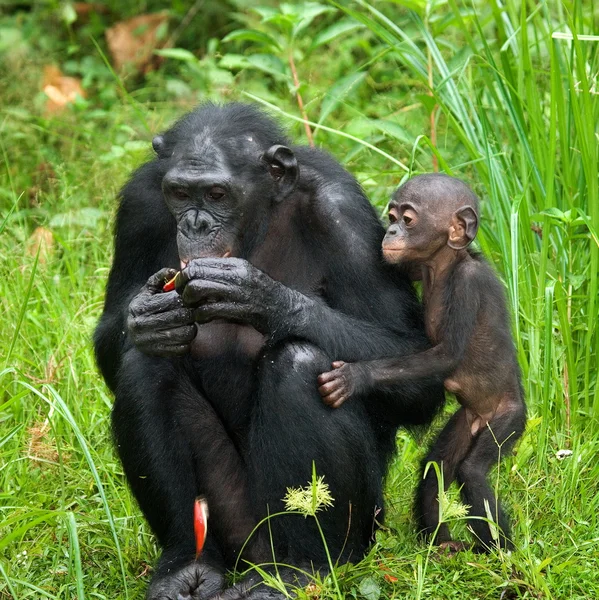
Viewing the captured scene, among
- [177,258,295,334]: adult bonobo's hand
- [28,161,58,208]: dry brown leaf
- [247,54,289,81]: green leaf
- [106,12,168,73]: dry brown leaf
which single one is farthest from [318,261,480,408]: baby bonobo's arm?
[106,12,168,73]: dry brown leaf

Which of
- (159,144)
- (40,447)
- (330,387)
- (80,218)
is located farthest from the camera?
(80,218)

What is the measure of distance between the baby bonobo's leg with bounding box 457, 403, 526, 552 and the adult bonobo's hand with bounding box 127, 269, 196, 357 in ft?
4.75

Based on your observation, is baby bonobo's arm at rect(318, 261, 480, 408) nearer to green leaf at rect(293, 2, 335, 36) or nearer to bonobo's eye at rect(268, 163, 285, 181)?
bonobo's eye at rect(268, 163, 285, 181)

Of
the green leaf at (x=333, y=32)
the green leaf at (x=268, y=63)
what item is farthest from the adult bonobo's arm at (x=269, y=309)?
the green leaf at (x=268, y=63)

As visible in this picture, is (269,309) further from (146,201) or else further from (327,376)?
(146,201)

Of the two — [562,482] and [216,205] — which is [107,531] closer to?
[216,205]

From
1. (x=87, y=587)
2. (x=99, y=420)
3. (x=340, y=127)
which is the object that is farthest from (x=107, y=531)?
(x=340, y=127)

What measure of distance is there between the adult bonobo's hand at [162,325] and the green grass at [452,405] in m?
0.54

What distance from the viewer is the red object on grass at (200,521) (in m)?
5.21

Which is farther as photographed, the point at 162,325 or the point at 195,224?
the point at 195,224

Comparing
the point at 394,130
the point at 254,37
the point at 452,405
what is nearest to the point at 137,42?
the point at 254,37

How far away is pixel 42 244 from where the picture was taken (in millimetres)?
8336

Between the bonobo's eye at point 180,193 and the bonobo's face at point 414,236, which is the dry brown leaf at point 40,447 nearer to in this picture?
the bonobo's eye at point 180,193

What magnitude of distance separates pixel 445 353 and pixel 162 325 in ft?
4.34
